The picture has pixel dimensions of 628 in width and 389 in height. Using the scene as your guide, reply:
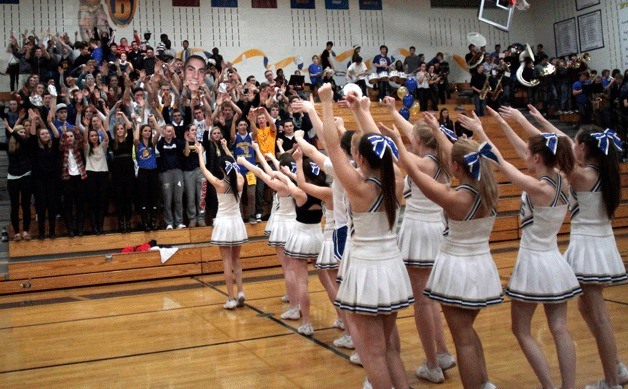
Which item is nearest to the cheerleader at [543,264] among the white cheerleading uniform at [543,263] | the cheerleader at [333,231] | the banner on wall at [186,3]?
the white cheerleading uniform at [543,263]

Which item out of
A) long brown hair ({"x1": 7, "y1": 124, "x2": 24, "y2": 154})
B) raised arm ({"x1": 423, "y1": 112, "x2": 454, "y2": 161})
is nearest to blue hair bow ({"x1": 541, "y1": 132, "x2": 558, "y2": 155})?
raised arm ({"x1": 423, "y1": 112, "x2": 454, "y2": 161})

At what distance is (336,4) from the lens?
19.6 metres

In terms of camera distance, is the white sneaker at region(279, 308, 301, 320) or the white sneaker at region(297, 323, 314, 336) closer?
the white sneaker at region(297, 323, 314, 336)

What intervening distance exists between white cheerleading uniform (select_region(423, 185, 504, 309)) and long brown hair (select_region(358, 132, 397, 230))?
380 mm

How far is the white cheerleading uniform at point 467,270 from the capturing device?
3.33 m

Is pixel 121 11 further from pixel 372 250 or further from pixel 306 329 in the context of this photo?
pixel 372 250

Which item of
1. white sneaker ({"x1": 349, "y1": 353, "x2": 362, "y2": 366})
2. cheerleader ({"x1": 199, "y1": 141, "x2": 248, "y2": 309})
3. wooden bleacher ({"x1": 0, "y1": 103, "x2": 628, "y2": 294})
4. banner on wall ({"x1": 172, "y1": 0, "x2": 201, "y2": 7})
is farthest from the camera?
banner on wall ({"x1": 172, "y1": 0, "x2": 201, "y2": 7})

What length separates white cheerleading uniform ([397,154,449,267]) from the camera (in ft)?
13.7

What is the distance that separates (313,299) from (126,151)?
14.8 feet

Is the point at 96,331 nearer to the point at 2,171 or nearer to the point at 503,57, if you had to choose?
the point at 2,171

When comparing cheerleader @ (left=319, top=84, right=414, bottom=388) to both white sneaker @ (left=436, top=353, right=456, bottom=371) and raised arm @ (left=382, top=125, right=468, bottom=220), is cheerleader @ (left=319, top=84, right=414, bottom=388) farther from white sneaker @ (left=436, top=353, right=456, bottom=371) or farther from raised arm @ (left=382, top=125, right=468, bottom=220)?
white sneaker @ (left=436, top=353, right=456, bottom=371)

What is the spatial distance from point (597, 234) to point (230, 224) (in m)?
4.08

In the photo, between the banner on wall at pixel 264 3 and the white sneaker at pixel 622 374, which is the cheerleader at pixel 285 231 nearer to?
the white sneaker at pixel 622 374

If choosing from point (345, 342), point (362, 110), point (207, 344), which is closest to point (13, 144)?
point (207, 344)
